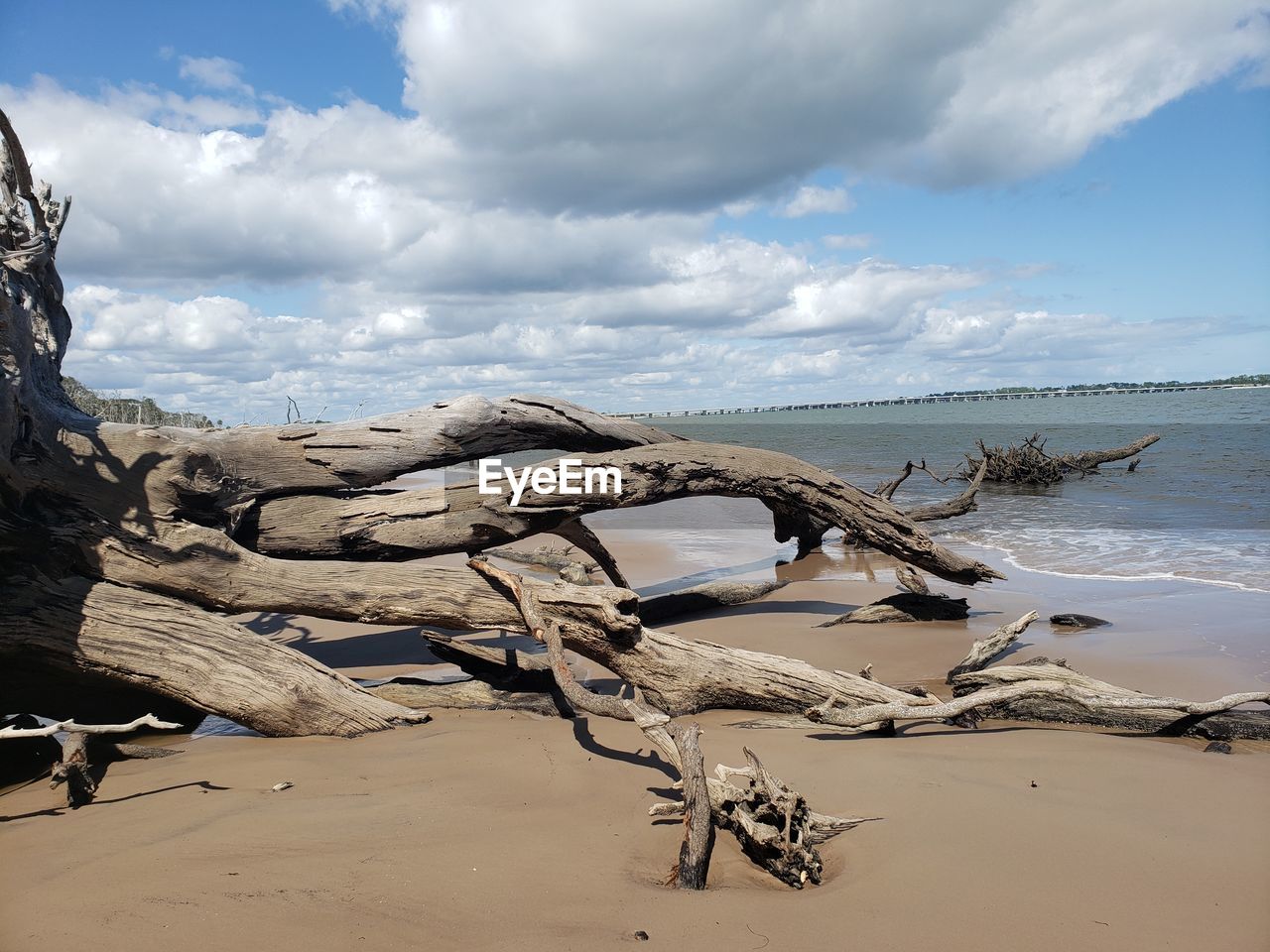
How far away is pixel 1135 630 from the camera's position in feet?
22.4

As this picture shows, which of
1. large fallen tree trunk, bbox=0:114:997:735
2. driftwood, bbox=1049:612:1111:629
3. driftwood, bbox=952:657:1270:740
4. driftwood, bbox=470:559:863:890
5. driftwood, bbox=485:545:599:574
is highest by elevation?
large fallen tree trunk, bbox=0:114:997:735

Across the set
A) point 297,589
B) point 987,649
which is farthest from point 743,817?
point 297,589

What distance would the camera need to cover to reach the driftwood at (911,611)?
7586mm

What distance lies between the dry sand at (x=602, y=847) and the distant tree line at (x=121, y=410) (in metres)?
5.82

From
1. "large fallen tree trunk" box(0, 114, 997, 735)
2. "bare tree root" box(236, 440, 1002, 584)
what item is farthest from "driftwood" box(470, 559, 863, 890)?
"bare tree root" box(236, 440, 1002, 584)

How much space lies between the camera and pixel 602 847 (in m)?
3.01

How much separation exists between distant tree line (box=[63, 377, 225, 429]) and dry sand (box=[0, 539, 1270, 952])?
5.82 meters

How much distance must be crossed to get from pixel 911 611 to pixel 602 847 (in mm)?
5365

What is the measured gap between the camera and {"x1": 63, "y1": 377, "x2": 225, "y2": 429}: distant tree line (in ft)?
36.9

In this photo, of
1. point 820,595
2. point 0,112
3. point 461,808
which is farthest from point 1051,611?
point 0,112

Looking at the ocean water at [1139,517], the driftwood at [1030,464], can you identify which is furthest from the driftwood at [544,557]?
the driftwood at [1030,464]

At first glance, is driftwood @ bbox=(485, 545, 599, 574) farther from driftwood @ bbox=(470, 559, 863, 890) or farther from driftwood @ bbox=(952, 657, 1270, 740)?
driftwood @ bbox=(470, 559, 863, 890)

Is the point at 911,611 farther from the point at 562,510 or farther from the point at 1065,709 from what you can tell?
the point at 562,510

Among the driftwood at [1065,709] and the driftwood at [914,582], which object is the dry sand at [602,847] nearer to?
the driftwood at [1065,709]
